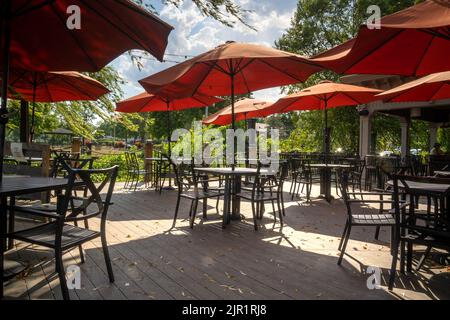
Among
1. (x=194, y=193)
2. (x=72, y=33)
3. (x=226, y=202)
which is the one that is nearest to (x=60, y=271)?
(x=226, y=202)

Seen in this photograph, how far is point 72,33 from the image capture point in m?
3.92

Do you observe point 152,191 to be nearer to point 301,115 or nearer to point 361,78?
point 361,78

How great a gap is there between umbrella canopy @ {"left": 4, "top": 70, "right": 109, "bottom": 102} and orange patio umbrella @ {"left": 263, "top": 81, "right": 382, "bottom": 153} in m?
3.85

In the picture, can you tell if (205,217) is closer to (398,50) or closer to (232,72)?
(232,72)

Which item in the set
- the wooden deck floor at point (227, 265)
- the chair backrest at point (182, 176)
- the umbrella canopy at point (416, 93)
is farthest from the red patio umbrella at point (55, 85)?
the umbrella canopy at point (416, 93)

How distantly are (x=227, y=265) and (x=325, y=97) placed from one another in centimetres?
537

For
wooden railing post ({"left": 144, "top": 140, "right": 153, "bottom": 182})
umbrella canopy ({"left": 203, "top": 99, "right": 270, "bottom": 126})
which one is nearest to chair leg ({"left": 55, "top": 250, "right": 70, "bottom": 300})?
umbrella canopy ({"left": 203, "top": 99, "right": 270, "bottom": 126})

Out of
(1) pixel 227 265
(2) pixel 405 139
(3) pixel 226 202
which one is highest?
(2) pixel 405 139

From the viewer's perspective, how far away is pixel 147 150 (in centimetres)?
995

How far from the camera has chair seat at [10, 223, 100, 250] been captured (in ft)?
7.66

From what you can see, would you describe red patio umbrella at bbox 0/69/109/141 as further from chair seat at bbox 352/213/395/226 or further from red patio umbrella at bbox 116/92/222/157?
chair seat at bbox 352/213/395/226

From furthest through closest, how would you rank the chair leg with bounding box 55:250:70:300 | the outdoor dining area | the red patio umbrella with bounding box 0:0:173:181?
1. the red patio umbrella with bounding box 0:0:173:181
2. the outdoor dining area
3. the chair leg with bounding box 55:250:70:300

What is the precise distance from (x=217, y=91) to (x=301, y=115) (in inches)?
607
